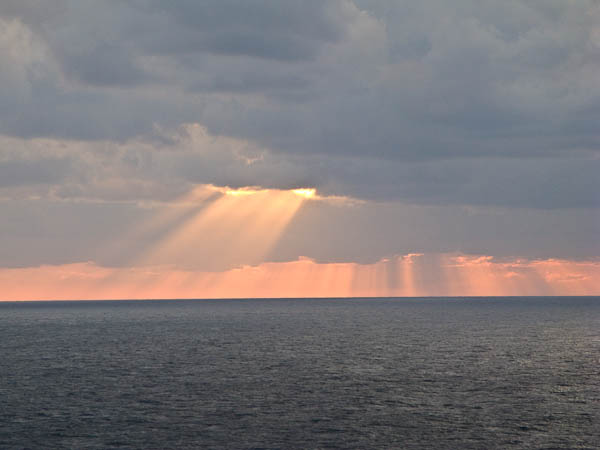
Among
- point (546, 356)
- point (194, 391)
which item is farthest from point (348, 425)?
point (546, 356)

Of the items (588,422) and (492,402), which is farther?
(492,402)

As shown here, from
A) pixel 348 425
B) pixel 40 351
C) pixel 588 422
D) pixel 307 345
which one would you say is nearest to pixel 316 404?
pixel 348 425

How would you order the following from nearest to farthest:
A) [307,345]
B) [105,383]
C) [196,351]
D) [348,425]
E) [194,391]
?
[348,425] < [194,391] < [105,383] < [196,351] < [307,345]

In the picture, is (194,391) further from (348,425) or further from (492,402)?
(492,402)

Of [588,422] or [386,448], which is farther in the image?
[588,422]

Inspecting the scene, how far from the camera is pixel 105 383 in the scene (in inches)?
3049

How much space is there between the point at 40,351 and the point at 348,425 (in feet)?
273

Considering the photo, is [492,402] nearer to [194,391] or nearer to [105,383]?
[194,391]

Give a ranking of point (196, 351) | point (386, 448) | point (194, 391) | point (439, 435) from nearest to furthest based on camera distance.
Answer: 1. point (386, 448)
2. point (439, 435)
3. point (194, 391)
4. point (196, 351)

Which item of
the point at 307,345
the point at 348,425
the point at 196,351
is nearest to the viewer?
A: the point at 348,425

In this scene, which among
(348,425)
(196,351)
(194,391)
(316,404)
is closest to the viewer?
(348,425)

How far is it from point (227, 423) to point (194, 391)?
16.8 m

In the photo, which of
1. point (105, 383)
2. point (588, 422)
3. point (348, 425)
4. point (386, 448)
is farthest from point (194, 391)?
point (588, 422)

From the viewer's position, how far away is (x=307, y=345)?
129000 millimetres
